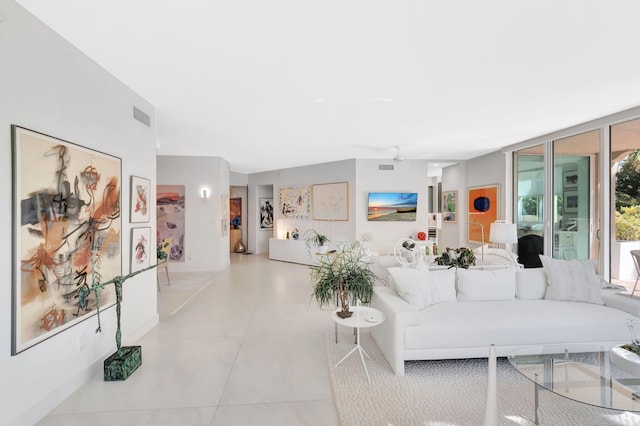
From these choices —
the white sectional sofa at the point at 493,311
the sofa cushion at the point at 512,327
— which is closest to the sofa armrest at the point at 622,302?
the white sectional sofa at the point at 493,311

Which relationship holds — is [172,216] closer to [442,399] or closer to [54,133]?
[54,133]

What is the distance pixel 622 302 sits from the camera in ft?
10.2

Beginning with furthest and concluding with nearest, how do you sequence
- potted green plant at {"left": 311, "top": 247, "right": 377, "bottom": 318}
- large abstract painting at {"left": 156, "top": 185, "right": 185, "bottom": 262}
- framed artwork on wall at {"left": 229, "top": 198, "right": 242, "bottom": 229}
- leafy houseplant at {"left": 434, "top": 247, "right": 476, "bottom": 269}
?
framed artwork on wall at {"left": 229, "top": 198, "right": 242, "bottom": 229} < large abstract painting at {"left": 156, "top": 185, "right": 185, "bottom": 262} < leafy houseplant at {"left": 434, "top": 247, "right": 476, "bottom": 269} < potted green plant at {"left": 311, "top": 247, "right": 377, "bottom": 318}

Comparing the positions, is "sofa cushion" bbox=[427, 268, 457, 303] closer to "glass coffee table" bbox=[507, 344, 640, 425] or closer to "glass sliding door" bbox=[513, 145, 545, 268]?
"glass coffee table" bbox=[507, 344, 640, 425]

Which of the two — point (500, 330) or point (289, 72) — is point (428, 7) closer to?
point (289, 72)

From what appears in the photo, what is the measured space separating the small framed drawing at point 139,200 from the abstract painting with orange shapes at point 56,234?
419mm

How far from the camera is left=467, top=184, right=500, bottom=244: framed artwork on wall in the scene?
681cm

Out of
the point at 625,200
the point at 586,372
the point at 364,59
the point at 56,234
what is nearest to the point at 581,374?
the point at 586,372

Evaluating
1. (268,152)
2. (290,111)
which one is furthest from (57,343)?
(268,152)

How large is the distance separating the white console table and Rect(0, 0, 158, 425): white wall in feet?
17.2

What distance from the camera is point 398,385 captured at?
2.52 metres

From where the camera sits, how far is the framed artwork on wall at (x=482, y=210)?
681cm

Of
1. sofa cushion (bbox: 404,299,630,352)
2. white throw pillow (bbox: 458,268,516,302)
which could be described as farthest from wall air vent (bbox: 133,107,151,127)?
white throw pillow (bbox: 458,268,516,302)

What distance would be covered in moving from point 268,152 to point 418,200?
3.96 metres
